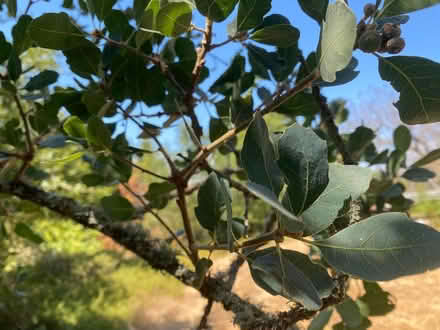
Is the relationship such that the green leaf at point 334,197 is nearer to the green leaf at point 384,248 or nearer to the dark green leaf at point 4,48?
the green leaf at point 384,248

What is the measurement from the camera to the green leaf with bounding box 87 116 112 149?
38 cm

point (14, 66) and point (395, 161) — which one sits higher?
point (14, 66)

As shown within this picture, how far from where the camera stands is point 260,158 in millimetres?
238

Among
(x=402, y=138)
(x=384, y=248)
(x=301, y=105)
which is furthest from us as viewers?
(x=402, y=138)

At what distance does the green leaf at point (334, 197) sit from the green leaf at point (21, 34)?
451 millimetres

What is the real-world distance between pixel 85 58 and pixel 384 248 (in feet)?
1.31

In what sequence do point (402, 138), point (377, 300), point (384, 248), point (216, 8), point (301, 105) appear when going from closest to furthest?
1. point (384, 248)
2. point (216, 8)
3. point (301, 105)
4. point (377, 300)
5. point (402, 138)

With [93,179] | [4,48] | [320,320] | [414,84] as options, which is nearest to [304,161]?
[414,84]

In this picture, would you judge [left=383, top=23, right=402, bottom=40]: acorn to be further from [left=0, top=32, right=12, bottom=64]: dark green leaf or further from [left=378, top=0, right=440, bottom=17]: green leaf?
[left=0, top=32, right=12, bottom=64]: dark green leaf

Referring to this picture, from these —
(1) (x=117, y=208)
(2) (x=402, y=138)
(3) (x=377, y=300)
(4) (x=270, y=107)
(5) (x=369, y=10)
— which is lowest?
(3) (x=377, y=300)

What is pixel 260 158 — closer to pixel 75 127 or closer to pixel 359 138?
pixel 75 127

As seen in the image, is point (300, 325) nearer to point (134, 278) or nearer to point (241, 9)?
point (241, 9)

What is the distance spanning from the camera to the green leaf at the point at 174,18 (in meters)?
0.31

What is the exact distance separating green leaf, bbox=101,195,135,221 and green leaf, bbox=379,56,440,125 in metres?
0.42
